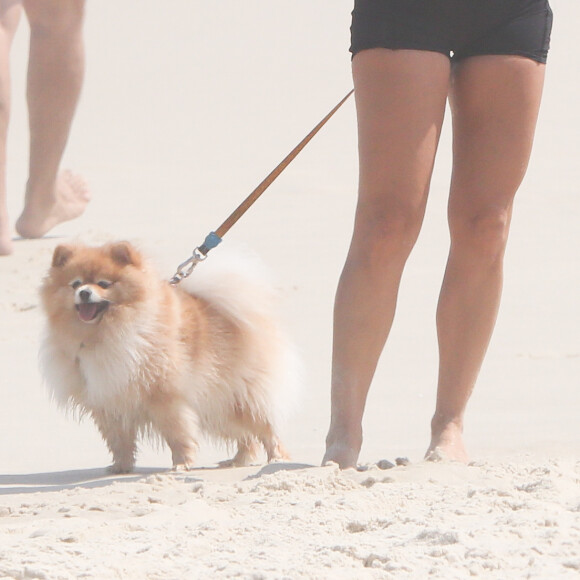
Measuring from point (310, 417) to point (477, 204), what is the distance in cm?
157

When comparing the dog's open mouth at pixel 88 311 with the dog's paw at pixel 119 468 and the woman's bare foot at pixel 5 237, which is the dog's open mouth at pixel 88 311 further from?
the woman's bare foot at pixel 5 237

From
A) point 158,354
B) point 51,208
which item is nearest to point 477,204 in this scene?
point 158,354

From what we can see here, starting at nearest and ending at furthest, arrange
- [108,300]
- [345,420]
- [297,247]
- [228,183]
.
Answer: [345,420]
[108,300]
[297,247]
[228,183]

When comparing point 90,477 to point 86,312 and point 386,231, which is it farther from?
point 386,231

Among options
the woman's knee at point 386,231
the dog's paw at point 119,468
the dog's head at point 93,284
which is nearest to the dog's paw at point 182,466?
the dog's paw at point 119,468

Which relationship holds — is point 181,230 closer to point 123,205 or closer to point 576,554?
point 123,205

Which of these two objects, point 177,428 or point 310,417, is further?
point 310,417

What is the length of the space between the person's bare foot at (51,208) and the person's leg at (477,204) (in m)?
4.29

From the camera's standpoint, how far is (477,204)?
346cm

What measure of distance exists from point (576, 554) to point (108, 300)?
2.10 meters

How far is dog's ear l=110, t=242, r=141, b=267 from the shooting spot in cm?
411

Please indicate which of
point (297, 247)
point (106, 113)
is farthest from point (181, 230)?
point (106, 113)

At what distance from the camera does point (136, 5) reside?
2308 cm

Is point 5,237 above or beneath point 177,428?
above
